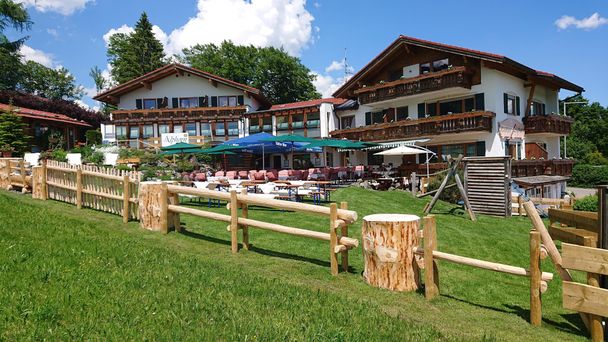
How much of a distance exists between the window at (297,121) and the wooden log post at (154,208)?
98.5 ft

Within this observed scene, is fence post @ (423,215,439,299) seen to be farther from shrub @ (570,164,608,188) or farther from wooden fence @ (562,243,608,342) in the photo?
shrub @ (570,164,608,188)

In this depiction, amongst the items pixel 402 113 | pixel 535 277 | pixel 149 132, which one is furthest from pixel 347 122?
pixel 535 277

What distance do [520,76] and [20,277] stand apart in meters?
31.3

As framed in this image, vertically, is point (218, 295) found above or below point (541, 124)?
below

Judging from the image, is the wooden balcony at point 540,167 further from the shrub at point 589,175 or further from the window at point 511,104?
the shrub at point 589,175

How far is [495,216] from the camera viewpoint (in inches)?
653

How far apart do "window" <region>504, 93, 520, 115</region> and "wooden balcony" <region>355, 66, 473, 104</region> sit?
2.74m

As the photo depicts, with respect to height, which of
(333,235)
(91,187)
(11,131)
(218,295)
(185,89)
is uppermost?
(185,89)

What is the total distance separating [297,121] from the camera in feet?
131

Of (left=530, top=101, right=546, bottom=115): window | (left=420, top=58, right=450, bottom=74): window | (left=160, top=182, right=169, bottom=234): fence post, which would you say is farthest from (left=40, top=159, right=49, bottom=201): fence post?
(left=530, top=101, right=546, bottom=115): window

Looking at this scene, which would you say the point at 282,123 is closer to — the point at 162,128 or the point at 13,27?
the point at 162,128

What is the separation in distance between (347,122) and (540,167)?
1597 cm

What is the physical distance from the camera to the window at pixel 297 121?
129 ft

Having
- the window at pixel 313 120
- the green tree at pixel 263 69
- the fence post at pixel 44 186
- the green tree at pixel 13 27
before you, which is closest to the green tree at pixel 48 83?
the green tree at pixel 13 27
